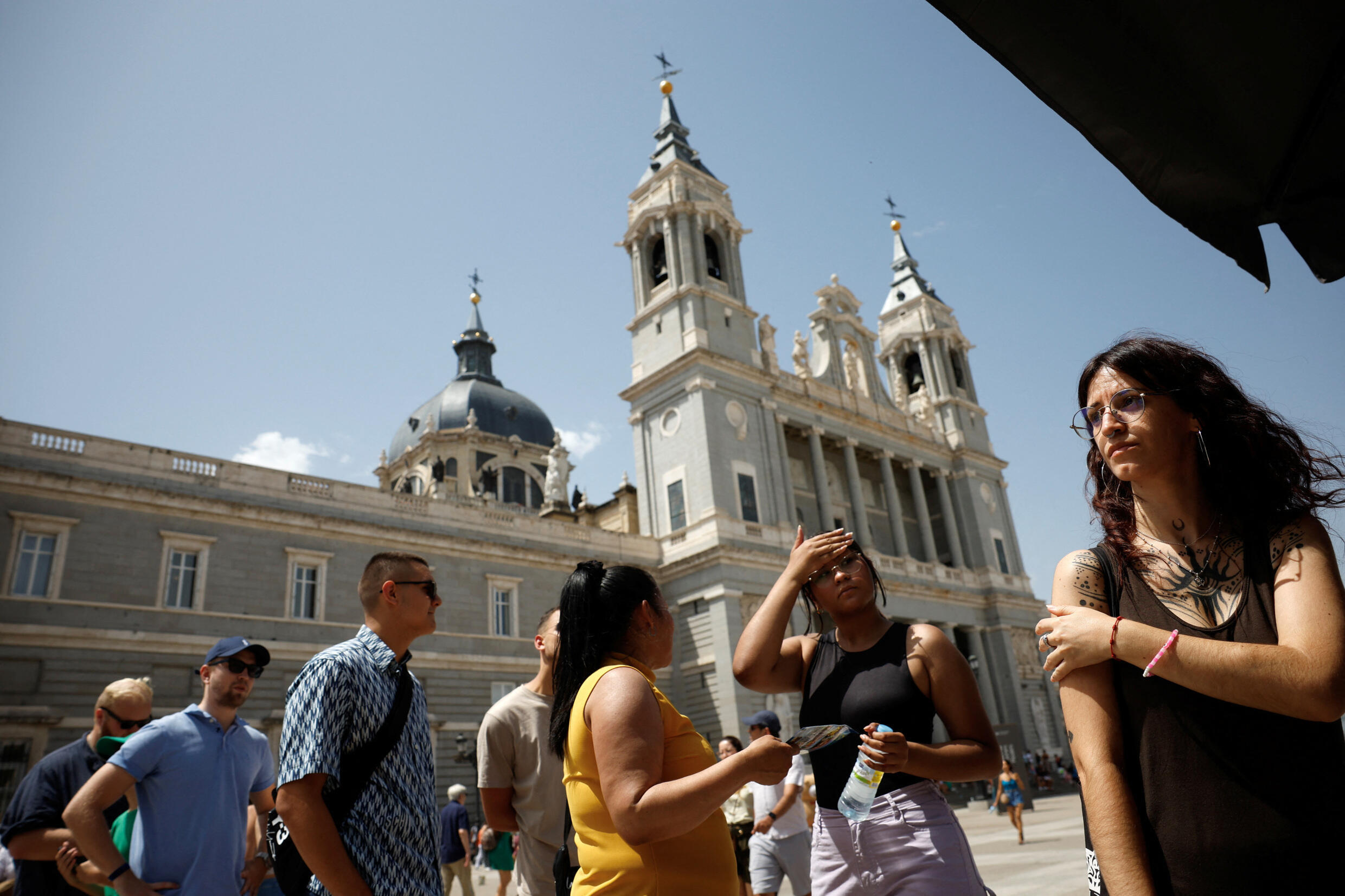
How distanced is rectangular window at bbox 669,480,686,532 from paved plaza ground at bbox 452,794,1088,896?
11.8 meters

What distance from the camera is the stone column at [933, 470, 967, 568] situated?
36656 millimetres

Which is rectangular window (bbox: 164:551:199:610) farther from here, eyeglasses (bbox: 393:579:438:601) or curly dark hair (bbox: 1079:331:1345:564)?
curly dark hair (bbox: 1079:331:1345:564)

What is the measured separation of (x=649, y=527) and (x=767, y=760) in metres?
26.5

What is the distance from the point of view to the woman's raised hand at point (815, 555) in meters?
3.08

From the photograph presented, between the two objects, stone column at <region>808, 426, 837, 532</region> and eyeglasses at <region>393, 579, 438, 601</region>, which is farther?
stone column at <region>808, 426, 837, 532</region>

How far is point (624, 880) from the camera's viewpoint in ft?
7.11

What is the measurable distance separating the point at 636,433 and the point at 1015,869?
21.9 meters

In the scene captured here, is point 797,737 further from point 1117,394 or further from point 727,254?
point 727,254

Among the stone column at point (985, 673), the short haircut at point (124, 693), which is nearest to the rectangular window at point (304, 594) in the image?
the short haircut at point (124, 693)

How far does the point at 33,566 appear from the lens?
1709 cm

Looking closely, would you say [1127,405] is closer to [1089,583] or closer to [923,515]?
[1089,583]

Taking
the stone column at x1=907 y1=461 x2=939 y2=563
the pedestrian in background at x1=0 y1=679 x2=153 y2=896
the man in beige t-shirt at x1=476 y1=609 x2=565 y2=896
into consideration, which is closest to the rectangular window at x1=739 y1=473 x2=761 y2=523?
the stone column at x1=907 y1=461 x2=939 y2=563

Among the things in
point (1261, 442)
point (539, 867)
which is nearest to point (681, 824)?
point (1261, 442)

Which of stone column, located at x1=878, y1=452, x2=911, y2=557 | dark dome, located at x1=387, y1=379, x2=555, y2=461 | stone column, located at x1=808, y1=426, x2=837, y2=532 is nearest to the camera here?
stone column, located at x1=808, y1=426, x2=837, y2=532
